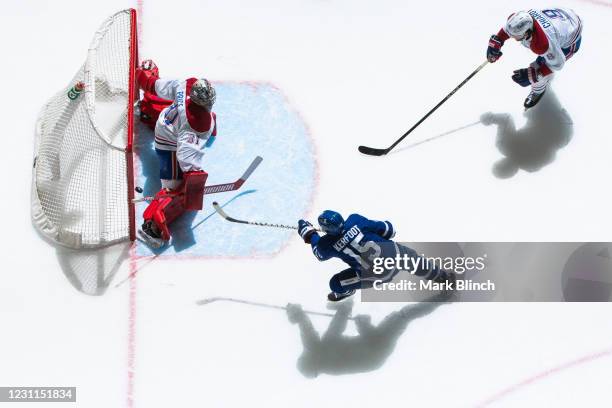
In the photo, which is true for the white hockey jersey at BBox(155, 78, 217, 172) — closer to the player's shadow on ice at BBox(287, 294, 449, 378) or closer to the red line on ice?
the player's shadow on ice at BBox(287, 294, 449, 378)

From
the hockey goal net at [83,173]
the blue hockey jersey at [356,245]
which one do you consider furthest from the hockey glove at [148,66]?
the blue hockey jersey at [356,245]

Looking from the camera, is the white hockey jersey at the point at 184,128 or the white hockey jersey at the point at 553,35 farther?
the white hockey jersey at the point at 553,35

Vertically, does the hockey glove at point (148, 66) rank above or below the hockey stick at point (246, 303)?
above

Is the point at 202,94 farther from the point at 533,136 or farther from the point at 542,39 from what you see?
the point at 533,136

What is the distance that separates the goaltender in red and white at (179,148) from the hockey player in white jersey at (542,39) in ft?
5.91

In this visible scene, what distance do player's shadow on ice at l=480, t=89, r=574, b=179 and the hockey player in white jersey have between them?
0.28 m

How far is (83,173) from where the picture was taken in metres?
6.00

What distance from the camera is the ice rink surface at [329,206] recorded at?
18.9ft

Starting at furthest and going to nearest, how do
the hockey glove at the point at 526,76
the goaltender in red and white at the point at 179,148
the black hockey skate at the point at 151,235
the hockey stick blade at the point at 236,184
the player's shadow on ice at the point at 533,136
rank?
1. the player's shadow on ice at the point at 533,136
2. the hockey glove at the point at 526,76
3. the hockey stick blade at the point at 236,184
4. the black hockey skate at the point at 151,235
5. the goaltender in red and white at the point at 179,148

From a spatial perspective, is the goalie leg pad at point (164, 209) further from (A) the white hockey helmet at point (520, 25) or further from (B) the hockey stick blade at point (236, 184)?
(A) the white hockey helmet at point (520, 25)

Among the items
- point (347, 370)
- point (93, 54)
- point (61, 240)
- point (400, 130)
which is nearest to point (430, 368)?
point (347, 370)

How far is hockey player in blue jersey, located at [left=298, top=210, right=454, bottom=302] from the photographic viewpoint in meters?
5.56

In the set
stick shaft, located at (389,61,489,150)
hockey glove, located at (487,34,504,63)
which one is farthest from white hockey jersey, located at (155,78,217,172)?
hockey glove, located at (487,34,504,63)

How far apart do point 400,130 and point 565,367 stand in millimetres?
1779
